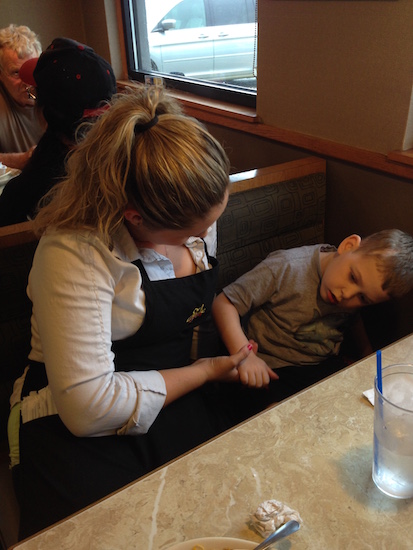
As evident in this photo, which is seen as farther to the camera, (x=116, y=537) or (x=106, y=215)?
(x=106, y=215)

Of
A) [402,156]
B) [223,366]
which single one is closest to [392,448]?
[223,366]

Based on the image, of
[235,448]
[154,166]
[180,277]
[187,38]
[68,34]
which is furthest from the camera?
[68,34]

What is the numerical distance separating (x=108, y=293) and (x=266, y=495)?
0.46m

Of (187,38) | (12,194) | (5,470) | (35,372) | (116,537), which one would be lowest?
(5,470)

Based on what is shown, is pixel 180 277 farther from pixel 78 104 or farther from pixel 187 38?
pixel 187 38

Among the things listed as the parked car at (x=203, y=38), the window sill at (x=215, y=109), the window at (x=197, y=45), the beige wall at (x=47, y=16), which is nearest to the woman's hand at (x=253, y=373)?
the window sill at (x=215, y=109)

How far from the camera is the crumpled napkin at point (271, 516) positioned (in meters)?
0.58

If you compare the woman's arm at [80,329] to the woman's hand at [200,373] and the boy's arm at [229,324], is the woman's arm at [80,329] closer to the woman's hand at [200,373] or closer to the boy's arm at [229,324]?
the woman's hand at [200,373]

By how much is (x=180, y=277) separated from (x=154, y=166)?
329mm

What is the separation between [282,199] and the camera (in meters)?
1.51

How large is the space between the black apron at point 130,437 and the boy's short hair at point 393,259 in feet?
1.32

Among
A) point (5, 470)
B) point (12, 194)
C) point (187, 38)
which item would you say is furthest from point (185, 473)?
point (187, 38)

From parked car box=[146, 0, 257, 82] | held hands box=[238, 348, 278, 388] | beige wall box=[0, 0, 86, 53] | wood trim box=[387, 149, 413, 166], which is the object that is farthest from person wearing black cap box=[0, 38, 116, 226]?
beige wall box=[0, 0, 86, 53]

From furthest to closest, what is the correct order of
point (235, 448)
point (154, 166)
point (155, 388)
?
point (155, 388)
point (154, 166)
point (235, 448)
